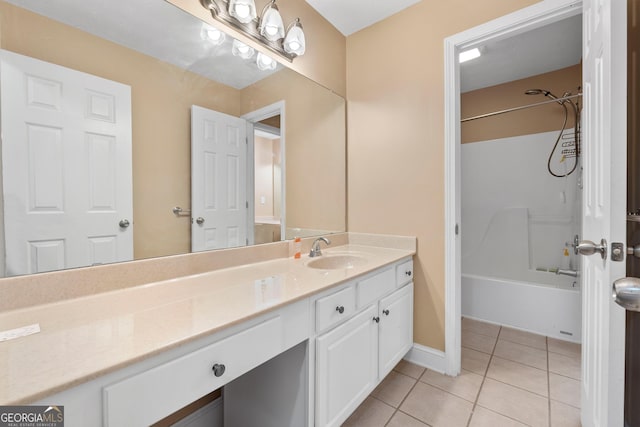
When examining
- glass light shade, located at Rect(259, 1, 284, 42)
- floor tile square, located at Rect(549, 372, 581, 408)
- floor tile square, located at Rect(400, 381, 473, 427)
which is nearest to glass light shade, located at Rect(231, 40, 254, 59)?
glass light shade, located at Rect(259, 1, 284, 42)

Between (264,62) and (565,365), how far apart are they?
9.14 ft

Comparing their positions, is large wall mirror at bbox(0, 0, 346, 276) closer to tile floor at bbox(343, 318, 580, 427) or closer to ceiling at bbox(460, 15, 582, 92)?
tile floor at bbox(343, 318, 580, 427)

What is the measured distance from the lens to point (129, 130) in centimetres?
108

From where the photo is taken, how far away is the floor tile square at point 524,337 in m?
2.14

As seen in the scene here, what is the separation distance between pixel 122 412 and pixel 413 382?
64.3 inches

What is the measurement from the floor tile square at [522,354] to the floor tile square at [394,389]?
2.65 ft

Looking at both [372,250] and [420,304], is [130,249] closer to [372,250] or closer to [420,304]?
[372,250]

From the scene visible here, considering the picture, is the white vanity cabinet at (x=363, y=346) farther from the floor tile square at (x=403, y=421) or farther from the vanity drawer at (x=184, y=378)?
the vanity drawer at (x=184, y=378)

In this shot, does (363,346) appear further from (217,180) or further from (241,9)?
(241,9)

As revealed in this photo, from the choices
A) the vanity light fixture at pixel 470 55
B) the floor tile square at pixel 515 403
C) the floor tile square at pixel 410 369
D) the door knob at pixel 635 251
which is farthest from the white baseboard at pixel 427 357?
the vanity light fixture at pixel 470 55

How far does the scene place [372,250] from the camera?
196cm

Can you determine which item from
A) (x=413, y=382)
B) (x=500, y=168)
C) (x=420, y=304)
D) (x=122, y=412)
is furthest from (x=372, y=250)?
(x=500, y=168)

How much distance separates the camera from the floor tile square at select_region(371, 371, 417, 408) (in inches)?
61.1

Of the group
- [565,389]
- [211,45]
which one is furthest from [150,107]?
[565,389]
